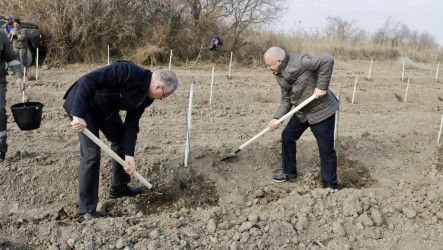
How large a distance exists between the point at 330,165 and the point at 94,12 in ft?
38.8

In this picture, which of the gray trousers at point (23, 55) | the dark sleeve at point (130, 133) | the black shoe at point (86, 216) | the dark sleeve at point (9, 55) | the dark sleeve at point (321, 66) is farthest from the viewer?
the gray trousers at point (23, 55)

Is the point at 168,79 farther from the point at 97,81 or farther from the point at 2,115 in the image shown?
the point at 2,115

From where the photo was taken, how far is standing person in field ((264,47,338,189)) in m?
3.82

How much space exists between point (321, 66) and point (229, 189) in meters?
1.76

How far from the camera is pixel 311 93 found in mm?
4039

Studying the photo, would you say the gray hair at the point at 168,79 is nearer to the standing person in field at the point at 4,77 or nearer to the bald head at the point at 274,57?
the bald head at the point at 274,57

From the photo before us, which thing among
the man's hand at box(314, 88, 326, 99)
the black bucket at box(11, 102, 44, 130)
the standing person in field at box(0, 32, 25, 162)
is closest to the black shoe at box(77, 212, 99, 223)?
the black bucket at box(11, 102, 44, 130)

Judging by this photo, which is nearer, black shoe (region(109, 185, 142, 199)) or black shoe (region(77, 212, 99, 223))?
black shoe (region(77, 212, 99, 223))

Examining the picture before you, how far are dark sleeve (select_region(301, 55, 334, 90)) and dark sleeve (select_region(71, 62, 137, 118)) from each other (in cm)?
172

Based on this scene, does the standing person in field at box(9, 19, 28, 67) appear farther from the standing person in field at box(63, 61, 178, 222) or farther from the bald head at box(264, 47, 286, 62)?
the bald head at box(264, 47, 286, 62)

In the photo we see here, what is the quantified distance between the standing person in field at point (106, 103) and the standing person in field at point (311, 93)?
131 centimetres

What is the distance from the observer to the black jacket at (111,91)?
9.93ft

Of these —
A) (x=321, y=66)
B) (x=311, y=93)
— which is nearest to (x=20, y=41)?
(x=311, y=93)

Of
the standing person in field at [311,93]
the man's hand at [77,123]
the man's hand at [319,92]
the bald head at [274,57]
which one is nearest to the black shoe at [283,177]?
the standing person in field at [311,93]
